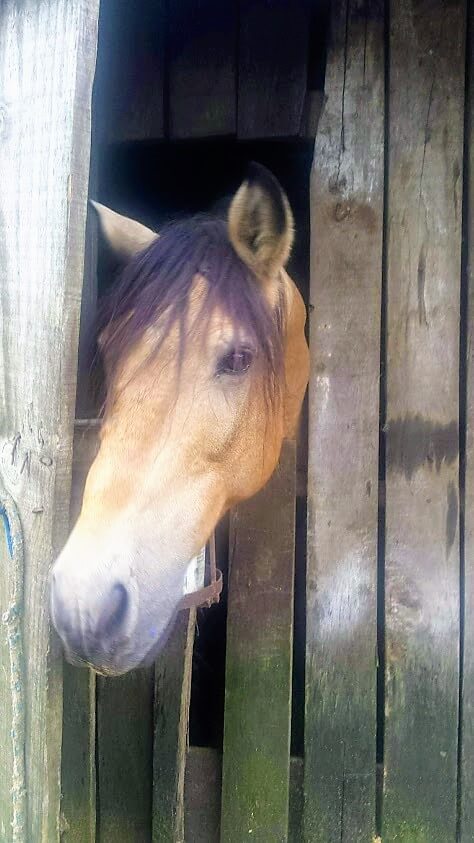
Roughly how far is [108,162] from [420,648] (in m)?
2.44

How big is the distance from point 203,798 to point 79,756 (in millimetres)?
462

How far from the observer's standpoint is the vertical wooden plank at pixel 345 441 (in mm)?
1917

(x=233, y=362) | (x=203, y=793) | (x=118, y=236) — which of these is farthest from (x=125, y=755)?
(x=118, y=236)

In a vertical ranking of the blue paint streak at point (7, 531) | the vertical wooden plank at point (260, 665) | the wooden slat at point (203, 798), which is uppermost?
the blue paint streak at point (7, 531)

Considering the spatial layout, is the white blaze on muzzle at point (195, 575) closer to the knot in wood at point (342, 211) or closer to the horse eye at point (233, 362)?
the horse eye at point (233, 362)

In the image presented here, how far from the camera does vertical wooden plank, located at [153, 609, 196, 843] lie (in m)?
1.90

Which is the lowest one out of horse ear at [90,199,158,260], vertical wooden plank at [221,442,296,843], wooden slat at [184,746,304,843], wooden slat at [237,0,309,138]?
wooden slat at [184,746,304,843]

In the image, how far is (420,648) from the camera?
1.90 m

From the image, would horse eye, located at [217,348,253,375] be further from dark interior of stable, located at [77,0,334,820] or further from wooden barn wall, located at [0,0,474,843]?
wooden barn wall, located at [0,0,474,843]

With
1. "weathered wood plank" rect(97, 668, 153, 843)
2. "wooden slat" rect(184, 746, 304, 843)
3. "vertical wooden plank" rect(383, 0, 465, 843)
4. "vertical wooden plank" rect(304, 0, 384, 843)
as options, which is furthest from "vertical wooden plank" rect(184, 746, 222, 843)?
"vertical wooden plank" rect(383, 0, 465, 843)

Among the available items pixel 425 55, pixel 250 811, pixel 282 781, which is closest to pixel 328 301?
pixel 425 55

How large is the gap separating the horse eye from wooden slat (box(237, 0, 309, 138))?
3.74ft

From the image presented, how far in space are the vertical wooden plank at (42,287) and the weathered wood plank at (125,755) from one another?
867 millimetres

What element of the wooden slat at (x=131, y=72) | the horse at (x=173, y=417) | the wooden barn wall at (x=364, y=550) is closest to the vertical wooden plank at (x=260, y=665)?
the wooden barn wall at (x=364, y=550)
